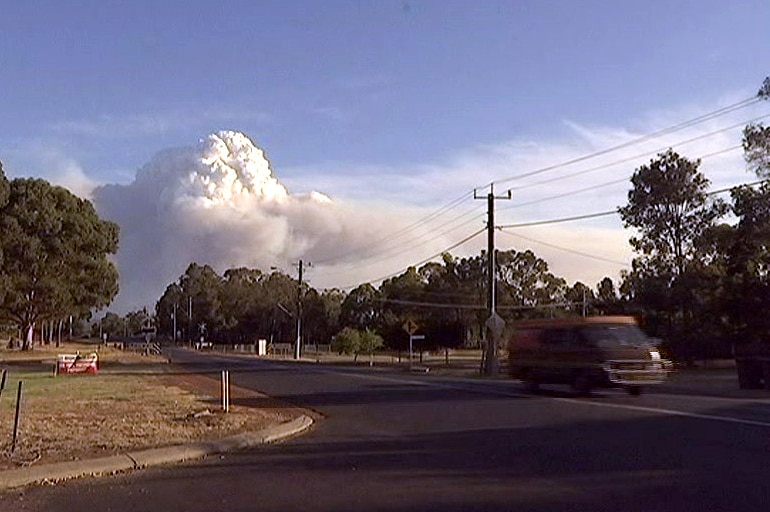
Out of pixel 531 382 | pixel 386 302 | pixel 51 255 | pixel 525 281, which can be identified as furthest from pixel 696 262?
pixel 386 302

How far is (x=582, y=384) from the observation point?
85.4 feet

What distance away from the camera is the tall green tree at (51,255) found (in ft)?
248

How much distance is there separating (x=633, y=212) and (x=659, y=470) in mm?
42947

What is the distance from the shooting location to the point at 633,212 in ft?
176

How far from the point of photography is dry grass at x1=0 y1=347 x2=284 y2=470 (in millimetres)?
14570

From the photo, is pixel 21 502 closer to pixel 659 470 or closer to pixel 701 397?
pixel 659 470

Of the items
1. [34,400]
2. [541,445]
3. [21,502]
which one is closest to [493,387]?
[34,400]

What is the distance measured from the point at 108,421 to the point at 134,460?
5.97 meters

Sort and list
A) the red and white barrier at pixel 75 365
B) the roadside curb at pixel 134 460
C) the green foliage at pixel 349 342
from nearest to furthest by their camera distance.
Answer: the roadside curb at pixel 134 460, the red and white barrier at pixel 75 365, the green foliage at pixel 349 342

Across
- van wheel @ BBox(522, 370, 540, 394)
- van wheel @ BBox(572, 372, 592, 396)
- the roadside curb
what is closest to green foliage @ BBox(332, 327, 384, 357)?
van wheel @ BBox(522, 370, 540, 394)

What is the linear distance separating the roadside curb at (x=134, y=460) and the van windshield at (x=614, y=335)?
11.1 meters

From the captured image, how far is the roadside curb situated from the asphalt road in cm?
38

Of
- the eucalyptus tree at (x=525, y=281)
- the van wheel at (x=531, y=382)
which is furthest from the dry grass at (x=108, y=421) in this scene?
the eucalyptus tree at (x=525, y=281)

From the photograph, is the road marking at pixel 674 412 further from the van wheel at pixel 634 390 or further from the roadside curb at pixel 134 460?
the roadside curb at pixel 134 460
